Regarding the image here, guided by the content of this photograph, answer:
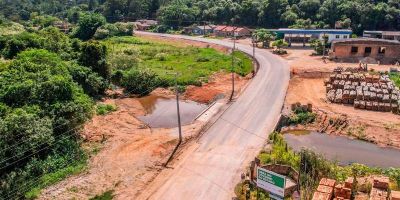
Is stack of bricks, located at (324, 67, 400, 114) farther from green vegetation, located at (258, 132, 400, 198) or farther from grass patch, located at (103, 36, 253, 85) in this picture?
grass patch, located at (103, 36, 253, 85)

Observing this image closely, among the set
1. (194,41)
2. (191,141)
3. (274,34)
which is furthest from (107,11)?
(191,141)

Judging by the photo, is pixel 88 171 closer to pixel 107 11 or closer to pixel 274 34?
pixel 274 34

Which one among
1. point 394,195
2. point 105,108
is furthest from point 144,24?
point 394,195

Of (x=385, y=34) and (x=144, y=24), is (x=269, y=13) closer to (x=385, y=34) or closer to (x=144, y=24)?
(x=385, y=34)

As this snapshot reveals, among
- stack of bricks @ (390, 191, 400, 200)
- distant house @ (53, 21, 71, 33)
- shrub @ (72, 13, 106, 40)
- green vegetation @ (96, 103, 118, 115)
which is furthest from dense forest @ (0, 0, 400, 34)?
stack of bricks @ (390, 191, 400, 200)

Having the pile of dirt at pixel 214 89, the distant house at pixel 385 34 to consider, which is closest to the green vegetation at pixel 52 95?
the pile of dirt at pixel 214 89
